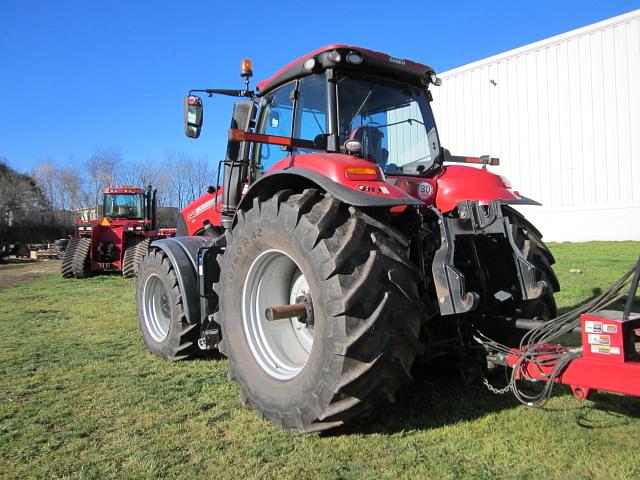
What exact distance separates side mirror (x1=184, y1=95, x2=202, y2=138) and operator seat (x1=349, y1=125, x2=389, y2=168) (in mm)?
1485

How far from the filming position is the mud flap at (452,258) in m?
2.87

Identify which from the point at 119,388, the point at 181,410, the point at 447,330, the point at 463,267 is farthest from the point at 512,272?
the point at 119,388

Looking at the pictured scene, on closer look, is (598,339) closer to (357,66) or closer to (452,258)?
(452,258)

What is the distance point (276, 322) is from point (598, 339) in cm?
208

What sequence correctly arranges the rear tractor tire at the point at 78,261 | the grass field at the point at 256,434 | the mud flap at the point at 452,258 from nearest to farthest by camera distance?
the grass field at the point at 256,434 < the mud flap at the point at 452,258 < the rear tractor tire at the point at 78,261

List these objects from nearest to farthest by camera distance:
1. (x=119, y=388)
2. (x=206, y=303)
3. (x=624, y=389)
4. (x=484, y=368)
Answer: (x=624, y=389), (x=484, y=368), (x=119, y=388), (x=206, y=303)

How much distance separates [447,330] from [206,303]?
213 centimetres

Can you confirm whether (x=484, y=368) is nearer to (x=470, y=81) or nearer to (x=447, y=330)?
(x=447, y=330)

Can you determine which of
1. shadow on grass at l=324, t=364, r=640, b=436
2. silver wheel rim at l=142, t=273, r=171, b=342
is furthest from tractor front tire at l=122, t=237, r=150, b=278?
shadow on grass at l=324, t=364, r=640, b=436

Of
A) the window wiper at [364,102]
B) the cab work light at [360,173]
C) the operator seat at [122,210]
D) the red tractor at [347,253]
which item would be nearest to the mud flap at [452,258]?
the red tractor at [347,253]

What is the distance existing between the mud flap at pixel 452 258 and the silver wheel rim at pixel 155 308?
330 cm

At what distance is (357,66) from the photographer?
12.1 feet

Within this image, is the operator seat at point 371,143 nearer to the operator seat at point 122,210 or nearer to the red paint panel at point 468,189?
the red paint panel at point 468,189

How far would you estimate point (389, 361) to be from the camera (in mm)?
2729
